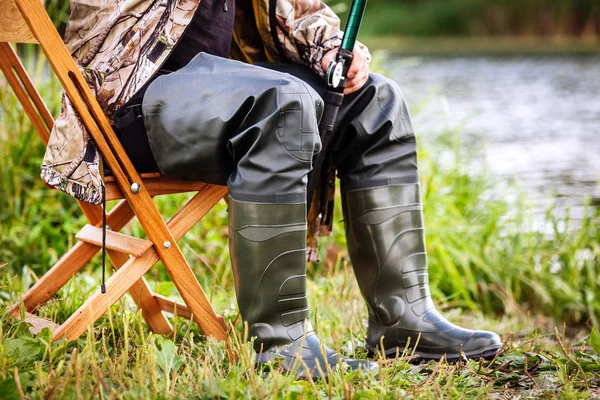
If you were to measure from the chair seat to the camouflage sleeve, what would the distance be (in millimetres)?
455

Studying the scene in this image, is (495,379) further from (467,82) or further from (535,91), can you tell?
(467,82)

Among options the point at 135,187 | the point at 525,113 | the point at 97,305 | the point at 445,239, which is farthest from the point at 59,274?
the point at 525,113

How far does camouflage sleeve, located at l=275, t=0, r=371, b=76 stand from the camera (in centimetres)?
200

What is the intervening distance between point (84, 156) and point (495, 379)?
3.71 ft

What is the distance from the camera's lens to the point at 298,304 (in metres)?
1.79

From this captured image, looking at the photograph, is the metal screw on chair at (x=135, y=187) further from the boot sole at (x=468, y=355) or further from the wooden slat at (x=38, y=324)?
the boot sole at (x=468, y=355)

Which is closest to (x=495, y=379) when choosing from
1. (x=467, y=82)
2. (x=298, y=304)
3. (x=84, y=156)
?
(x=298, y=304)

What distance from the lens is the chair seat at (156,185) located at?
181 cm

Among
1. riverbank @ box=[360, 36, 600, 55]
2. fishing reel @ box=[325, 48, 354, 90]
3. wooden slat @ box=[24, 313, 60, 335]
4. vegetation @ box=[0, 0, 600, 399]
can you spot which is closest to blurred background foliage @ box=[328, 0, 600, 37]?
riverbank @ box=[360, 36, 600, 55]

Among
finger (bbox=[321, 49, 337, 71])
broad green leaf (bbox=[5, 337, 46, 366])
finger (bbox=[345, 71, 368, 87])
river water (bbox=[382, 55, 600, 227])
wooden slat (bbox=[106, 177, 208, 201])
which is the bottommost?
river water (bbox=[382, 55, 600, 227])

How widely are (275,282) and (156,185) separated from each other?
15.9 inches

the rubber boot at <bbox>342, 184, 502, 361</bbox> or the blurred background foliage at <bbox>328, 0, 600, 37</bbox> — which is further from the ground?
the rubber boot at <bbox>342, 184, 502, 361</bbox>

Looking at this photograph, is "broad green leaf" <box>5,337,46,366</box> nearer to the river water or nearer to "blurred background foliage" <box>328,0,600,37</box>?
the river water

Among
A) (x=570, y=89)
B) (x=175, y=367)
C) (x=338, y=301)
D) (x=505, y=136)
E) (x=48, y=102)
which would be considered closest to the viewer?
(x=175, y=367)
